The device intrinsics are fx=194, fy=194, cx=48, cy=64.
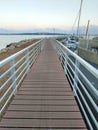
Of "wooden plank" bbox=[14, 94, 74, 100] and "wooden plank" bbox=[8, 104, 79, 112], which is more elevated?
"wooden plank" bbox=[8, 104, 79, 112]

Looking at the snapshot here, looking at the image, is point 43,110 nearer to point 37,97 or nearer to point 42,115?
point 42,115

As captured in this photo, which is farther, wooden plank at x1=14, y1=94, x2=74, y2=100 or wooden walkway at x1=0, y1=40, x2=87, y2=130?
wooden plank at x1=14, y1=94, x2=74, y2=100

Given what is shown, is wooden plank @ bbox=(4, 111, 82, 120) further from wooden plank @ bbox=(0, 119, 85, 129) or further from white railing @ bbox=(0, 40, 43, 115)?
white railing @ bbox=(0, 40, 43, 115)

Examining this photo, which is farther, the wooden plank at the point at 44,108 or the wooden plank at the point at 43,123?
the wooden plank at the point at 44,108

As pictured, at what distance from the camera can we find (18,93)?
5191 mm

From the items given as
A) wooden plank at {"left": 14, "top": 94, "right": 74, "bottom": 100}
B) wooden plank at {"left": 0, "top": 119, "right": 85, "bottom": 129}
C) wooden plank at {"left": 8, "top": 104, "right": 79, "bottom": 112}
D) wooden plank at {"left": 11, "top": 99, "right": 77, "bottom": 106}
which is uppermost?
wooden plank at {"left": 0, "top": 119, "right": 85, "bottom": 129}

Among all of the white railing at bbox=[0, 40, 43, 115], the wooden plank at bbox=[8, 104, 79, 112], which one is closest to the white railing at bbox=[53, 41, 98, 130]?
the wooden plank at bbox=[8, 104, 79, 112]

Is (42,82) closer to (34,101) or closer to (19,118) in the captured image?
(34,101)

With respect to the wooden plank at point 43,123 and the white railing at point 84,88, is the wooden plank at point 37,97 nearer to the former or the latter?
the white railing at point 84,88

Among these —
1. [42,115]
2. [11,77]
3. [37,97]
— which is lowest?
[37,97]

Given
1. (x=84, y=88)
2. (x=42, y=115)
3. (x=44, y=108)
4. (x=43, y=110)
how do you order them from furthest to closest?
1. (x=44, y=108)
2. (x=43, y=110)
3. (x=42, y=115)
4. (x=84, y=88)

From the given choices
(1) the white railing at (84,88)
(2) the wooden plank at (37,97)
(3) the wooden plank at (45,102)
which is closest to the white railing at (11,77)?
(2) the wooden plank at (37,97)

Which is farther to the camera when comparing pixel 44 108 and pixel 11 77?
pixel 11 77

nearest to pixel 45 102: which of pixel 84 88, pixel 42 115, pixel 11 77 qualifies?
pixel 42 115
